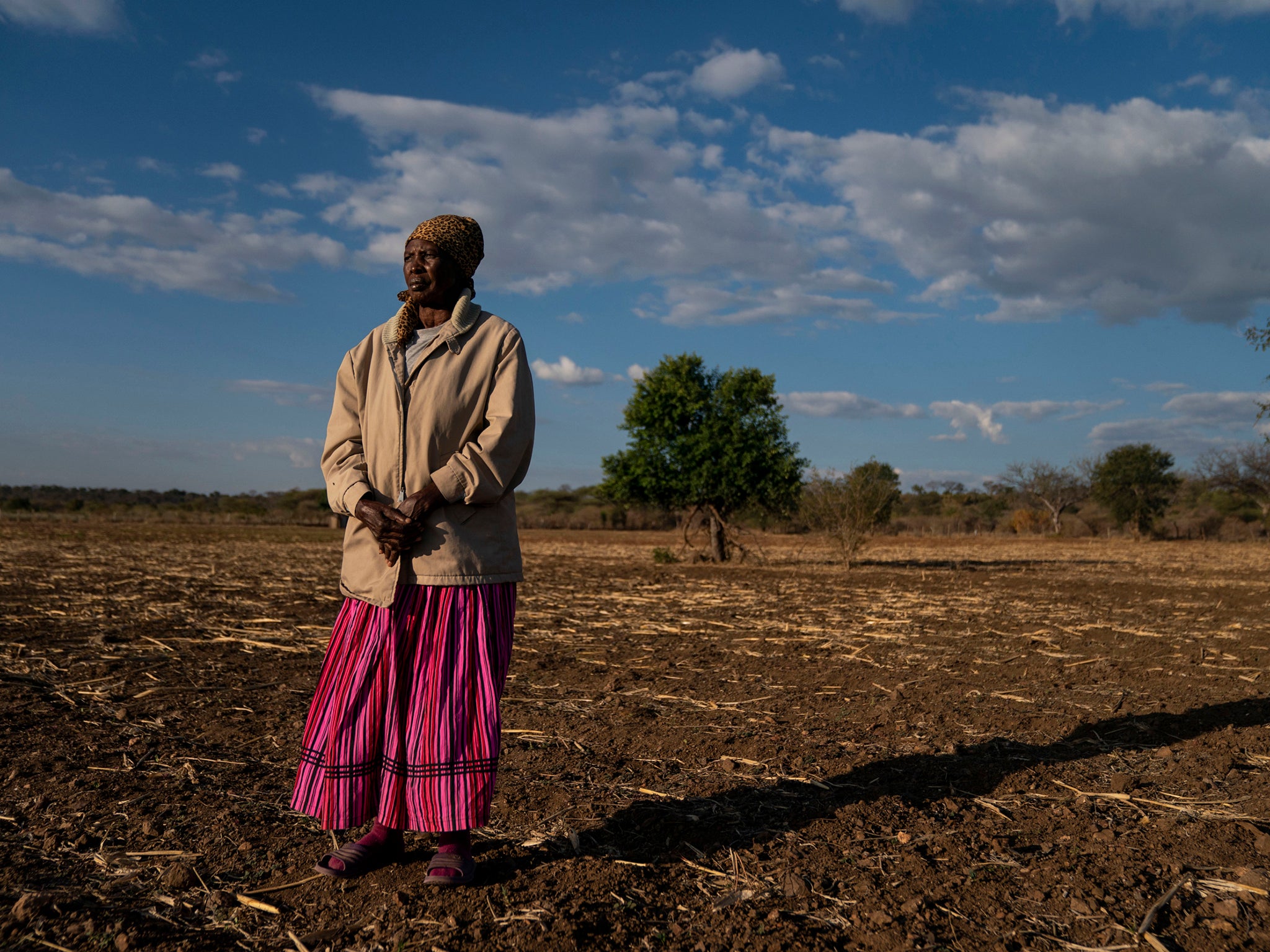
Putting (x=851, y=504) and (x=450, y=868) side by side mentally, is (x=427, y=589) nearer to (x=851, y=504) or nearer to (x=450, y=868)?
(x=450, y=868)

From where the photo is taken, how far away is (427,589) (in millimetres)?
2582

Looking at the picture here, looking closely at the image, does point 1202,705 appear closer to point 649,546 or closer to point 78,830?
point 78,830

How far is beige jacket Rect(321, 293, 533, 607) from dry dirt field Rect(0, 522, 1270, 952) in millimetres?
1000

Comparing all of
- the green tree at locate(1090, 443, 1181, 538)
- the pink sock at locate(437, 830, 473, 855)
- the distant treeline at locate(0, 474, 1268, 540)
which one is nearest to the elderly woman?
the pink sock at locate(437, 830, 473, 855)

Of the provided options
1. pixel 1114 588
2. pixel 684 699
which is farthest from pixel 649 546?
pixel 684 699

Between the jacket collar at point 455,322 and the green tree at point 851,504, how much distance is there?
1548 centimetres

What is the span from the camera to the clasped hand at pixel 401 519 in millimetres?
2494

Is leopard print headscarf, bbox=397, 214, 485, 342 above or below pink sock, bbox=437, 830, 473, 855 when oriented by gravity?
above

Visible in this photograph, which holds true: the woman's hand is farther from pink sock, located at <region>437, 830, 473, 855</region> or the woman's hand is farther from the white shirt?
pink sock, located at <region>437, 830, 473, 855</region>

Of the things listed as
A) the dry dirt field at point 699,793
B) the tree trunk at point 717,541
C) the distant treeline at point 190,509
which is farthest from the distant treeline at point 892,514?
the dry dirt field at point 699,793

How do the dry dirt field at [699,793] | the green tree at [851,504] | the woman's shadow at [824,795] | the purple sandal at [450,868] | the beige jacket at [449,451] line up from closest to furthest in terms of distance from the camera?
the dry dirt field at [699,793] < the purple sandal at [450,868] < the beige jacket at [449,451] < the woman's shadow at [824,795] < the green tree at [851,504]

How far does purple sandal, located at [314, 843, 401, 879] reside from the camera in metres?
2.50

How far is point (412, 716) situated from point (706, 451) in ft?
52.0

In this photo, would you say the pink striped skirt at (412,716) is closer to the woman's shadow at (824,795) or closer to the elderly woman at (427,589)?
the elderly woman at (427,589)
